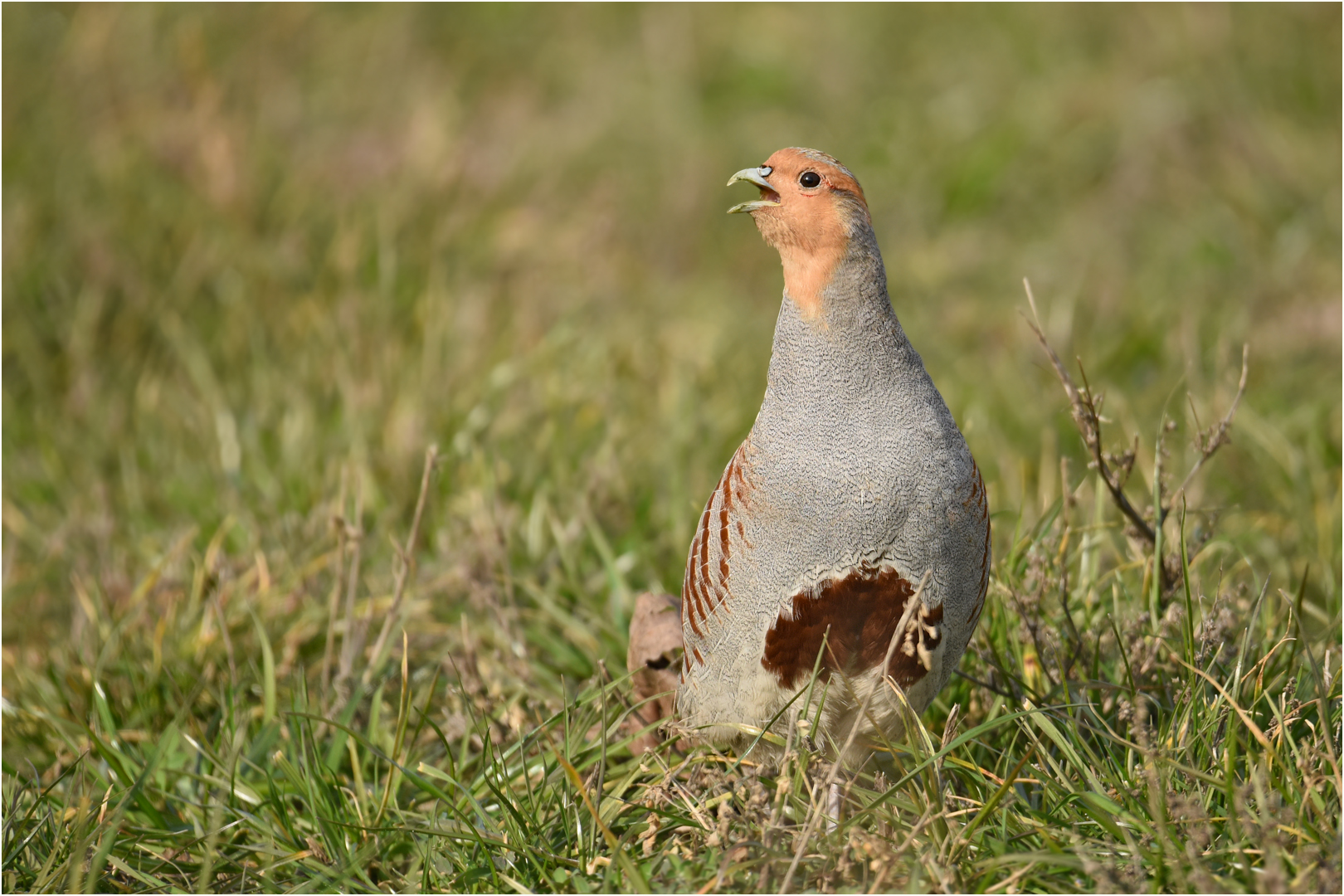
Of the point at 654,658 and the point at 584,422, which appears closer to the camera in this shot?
the point at 654,658

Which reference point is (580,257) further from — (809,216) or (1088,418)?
(809,216)

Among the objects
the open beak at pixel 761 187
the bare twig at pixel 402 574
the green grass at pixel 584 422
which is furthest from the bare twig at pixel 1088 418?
the bare twig at pixel 402 574

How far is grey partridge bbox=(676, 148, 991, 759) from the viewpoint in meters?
2.16

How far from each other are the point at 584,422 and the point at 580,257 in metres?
1.97

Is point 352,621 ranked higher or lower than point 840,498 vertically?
lower

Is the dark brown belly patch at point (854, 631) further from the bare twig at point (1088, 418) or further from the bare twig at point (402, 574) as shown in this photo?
the bare twig at point (402, 574)

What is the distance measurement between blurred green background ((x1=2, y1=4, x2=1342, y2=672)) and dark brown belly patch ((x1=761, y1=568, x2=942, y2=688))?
37.6 inches

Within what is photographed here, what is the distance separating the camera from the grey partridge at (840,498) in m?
2.16

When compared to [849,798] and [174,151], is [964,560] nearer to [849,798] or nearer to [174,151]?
[849,798]

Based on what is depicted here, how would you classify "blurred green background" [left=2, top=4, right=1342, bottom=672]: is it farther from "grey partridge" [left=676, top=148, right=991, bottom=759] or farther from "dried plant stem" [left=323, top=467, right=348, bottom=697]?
"grey partridge" [left=676, top=148, right=991, bottom=759]

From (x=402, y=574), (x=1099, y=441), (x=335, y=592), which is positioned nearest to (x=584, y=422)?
(x=335, y=592)

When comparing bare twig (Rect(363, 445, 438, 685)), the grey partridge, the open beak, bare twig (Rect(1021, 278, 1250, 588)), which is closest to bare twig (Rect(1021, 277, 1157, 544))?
bare twig (Rect(1021, 278, 1250, 588))

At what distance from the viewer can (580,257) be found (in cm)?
649

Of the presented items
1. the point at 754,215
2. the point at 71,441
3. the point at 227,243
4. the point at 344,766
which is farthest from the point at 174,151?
the point at 754,215
